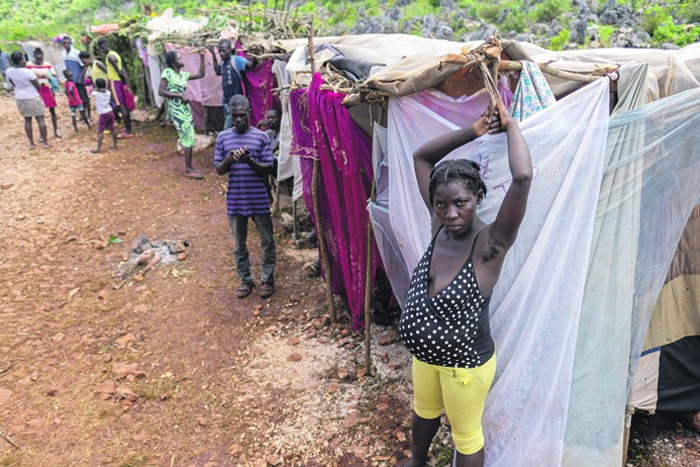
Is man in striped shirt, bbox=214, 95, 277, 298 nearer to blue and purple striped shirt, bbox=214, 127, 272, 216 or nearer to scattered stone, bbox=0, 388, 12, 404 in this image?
blue and purple striped shirt, bbox=214, 127, 272, 216

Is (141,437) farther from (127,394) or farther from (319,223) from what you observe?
(319,223)

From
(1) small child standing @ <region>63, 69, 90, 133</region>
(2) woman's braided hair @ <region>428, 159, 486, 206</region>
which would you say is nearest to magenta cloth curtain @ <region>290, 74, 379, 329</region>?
(2) woman's braided hair @ <region>428, 159, 486, 206</region>

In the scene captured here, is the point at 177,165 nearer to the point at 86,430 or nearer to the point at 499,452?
the point at 86,430

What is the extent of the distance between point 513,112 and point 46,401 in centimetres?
365

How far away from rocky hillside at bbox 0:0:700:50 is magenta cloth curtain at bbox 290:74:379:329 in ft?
18.2

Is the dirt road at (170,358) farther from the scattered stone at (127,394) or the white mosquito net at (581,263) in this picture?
→ the white mosquito net at (581,263)

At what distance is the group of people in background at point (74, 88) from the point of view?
7.54 meters

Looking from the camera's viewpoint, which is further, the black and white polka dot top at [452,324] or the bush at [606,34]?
the bush at [606,34]

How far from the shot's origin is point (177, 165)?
7.84m

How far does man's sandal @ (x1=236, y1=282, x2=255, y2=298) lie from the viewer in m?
4.35

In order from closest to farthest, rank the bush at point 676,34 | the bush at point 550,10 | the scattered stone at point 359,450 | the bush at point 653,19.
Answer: the scattered stone at point 359,450 < the bush at point 676,34 < the bush at point 653,19 < the bush at point 550,10

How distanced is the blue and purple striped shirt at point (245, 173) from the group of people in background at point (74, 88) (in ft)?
17.4

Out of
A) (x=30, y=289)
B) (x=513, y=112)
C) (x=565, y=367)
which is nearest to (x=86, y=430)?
(x=30, y=289)

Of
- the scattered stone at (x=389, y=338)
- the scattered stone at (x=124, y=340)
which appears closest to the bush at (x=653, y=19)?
the scattered stone at (x=389, y=338)
